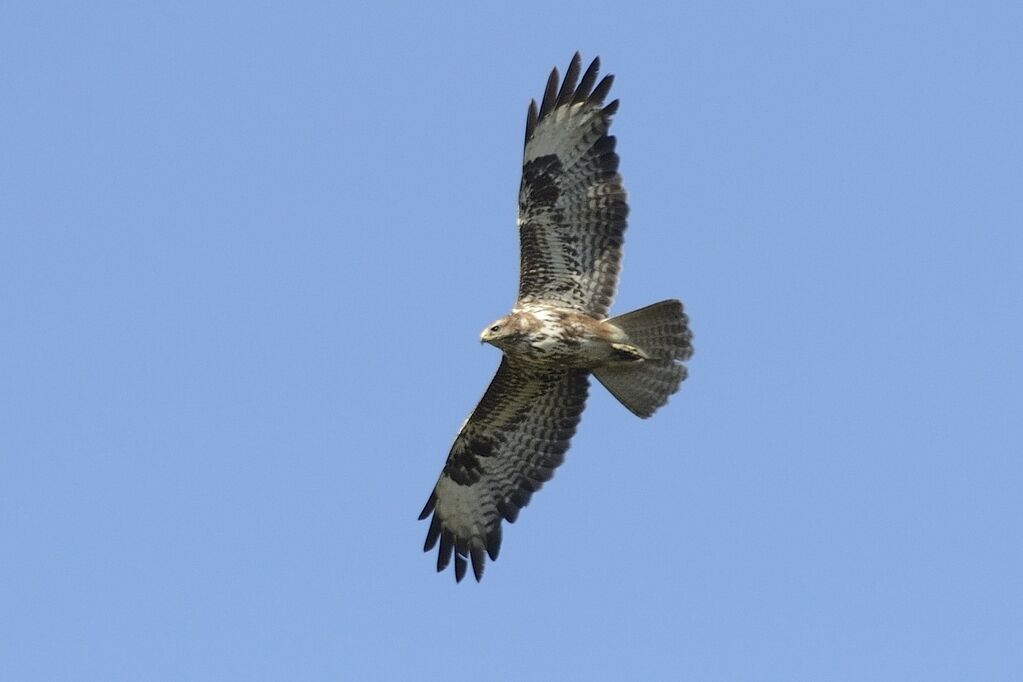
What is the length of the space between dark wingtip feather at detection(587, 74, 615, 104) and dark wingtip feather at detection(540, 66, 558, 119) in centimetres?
27

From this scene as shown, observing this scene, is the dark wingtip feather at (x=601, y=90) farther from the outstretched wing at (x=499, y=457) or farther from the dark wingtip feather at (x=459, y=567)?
the dark wingtip feather at (x=459, y=567)

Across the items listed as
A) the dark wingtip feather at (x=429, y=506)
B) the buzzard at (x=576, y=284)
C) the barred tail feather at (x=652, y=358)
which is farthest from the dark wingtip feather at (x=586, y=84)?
the dark wingtip feather at (x=429, y=506)

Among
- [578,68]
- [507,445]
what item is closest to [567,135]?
[578,68]

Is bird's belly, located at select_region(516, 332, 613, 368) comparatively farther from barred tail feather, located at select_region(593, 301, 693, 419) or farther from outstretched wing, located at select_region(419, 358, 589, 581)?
outstretched wing, located at select_region(419, 358, 589, 581)

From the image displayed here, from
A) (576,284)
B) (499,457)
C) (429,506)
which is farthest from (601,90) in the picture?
(429,506)

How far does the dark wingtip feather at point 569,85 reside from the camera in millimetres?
14625

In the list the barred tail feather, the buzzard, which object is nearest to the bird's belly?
the buzzard

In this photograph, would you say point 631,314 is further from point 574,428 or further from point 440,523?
point 440,523

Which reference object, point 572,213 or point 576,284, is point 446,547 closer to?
point 576,284

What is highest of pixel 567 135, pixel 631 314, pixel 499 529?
pixel 567 135

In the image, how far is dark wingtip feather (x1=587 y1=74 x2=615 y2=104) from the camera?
1461 cm

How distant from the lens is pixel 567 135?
572 inches

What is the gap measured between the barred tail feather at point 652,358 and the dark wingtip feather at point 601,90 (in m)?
1.66

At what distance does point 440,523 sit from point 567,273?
2522 millimetres
